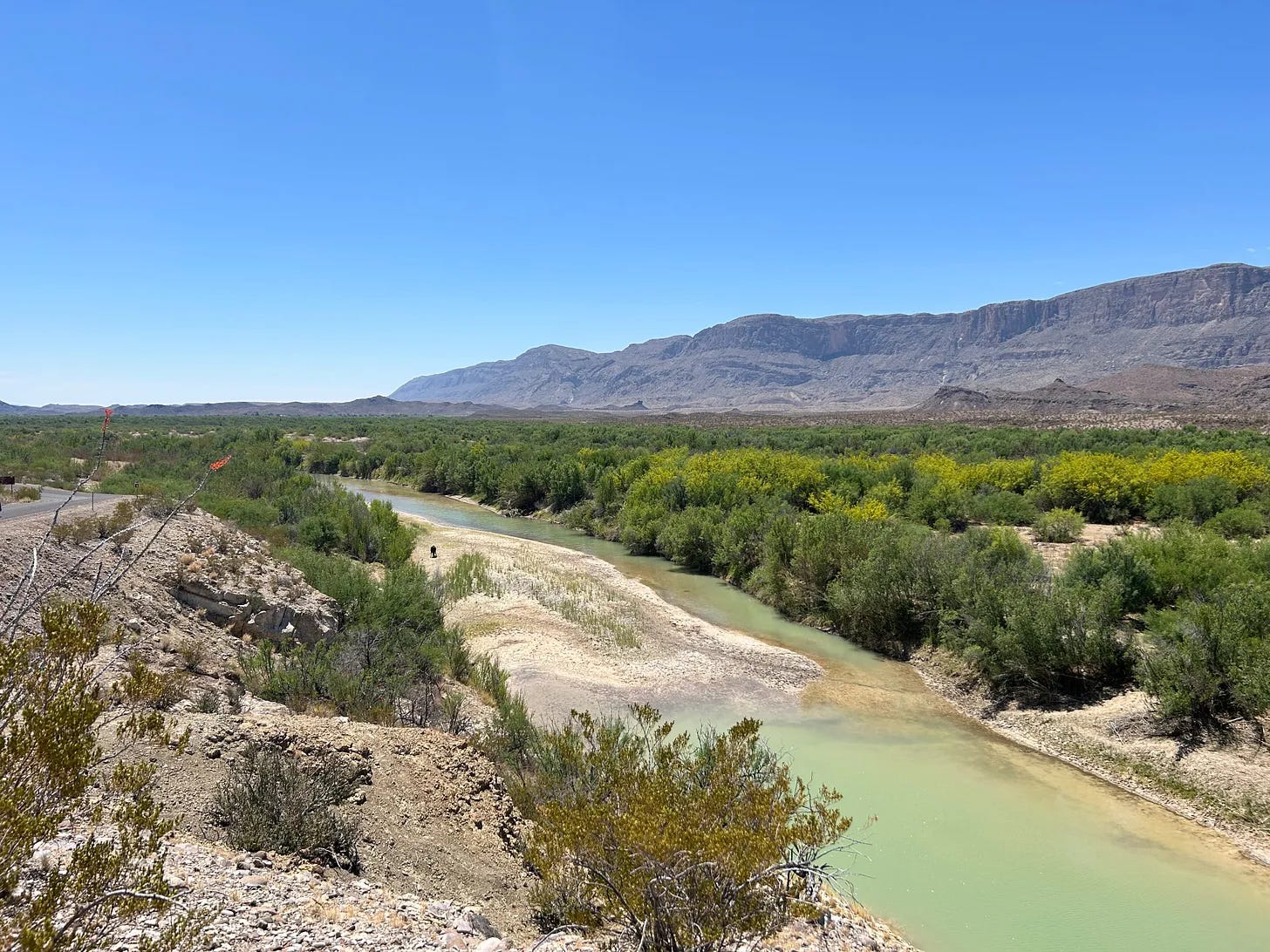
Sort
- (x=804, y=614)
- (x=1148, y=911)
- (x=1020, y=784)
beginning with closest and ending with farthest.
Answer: (x=1148, y=911) → (x=1020, y=784) → (x=804, y=614)

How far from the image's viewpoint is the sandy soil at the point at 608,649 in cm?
1395

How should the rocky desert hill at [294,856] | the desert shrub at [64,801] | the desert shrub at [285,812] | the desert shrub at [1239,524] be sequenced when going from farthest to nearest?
1. the desert shrub at [1239,524]
2. the desert shrub at [285,812]
3. the rocky desert hill at [294,856]
4. the desert shrub at [64,801]

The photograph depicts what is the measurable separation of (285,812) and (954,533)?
23.8 meters

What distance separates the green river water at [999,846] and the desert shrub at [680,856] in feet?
10.8

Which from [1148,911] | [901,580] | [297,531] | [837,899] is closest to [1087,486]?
[901,580]

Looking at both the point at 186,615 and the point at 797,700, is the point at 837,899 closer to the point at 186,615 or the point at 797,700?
the point at 797,700

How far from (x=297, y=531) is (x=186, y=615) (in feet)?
34.3

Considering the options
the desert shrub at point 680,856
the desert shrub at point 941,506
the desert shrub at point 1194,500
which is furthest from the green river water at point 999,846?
the desert shrub at point 1194,500

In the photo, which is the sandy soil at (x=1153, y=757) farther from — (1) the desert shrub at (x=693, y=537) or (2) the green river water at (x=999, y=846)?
(1) the desert shrub at (x=693, y=537)

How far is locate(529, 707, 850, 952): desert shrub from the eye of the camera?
4844 millimetres

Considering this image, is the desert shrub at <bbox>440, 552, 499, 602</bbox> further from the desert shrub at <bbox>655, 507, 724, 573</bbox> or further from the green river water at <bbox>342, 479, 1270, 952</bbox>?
the green river water at <bbox>342, 479, 1270, 952</bbox>

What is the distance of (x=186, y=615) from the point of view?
11781 millimetres

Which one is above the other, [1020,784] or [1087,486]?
[1087,486]

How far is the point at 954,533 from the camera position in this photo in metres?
25.0
